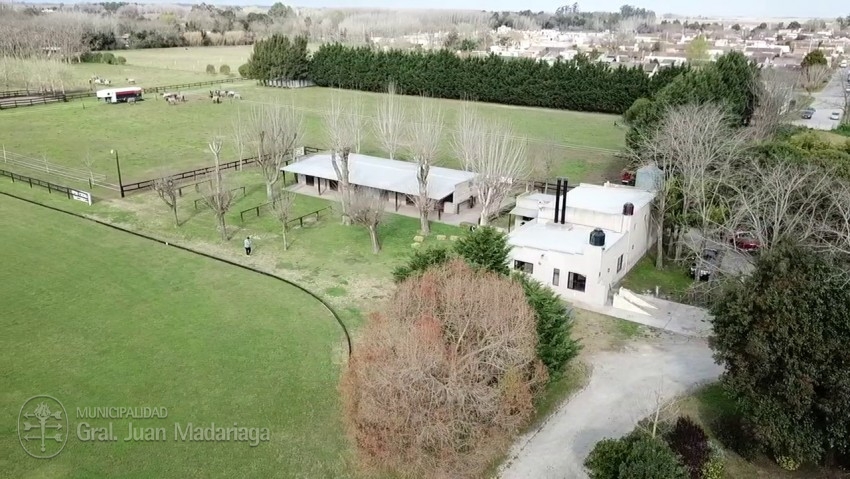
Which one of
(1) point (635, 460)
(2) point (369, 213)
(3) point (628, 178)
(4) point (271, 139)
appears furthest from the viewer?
(3) point (628, 178)

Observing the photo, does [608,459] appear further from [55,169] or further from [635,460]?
[55,169]

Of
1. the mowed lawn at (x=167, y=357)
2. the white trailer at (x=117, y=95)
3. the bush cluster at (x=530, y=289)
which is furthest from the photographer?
the white trailer at (x=117, y=95)

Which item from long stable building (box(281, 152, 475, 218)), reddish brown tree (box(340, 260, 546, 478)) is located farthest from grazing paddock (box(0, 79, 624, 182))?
reddish brown tree (box(340, 260, 546, 478))

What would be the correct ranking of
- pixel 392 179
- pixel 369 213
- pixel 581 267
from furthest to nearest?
1. pixel 392 179
2. pixel 369 213
3. pixel 581 267

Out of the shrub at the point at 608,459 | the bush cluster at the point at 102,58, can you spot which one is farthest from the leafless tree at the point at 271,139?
the bush cluster at the point at 102,58

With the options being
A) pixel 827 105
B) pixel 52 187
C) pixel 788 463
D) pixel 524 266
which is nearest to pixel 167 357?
pixel 524 266

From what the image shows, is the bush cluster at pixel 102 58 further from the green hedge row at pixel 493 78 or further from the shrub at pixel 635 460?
the shrub at pixel 635 460
